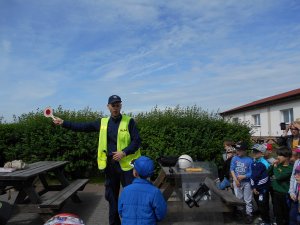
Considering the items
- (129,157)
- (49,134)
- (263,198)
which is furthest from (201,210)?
(49,134)

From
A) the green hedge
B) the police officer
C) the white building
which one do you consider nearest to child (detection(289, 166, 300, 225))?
the police officer

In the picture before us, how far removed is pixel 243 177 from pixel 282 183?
935mm

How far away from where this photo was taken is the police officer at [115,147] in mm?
5488

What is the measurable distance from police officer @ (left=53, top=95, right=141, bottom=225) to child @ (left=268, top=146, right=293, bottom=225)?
7.40 feet

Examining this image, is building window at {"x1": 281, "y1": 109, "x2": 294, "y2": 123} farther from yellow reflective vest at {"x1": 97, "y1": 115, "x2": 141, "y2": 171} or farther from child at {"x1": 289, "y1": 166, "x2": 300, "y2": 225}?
yellow reflective vest at {"x1": 97, "y1": 115, "x2": 141, "y2": 171}

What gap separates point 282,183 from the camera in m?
6.03

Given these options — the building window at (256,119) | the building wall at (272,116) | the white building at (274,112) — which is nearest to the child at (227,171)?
the white building at (274,112)

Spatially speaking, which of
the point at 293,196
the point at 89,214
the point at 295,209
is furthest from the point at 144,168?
the point at 89,214

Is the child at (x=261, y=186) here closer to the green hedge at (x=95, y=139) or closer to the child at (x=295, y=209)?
the child at (x=295, y=209)

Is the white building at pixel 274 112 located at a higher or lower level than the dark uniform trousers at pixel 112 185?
higher

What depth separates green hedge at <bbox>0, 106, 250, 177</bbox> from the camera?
35.9 ft

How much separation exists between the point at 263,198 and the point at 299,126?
1.75 metres

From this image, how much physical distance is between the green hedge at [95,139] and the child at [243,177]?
3.77 m

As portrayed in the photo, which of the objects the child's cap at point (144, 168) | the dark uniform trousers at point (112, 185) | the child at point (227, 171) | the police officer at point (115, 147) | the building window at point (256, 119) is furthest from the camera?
the building window at point (256, 119)
